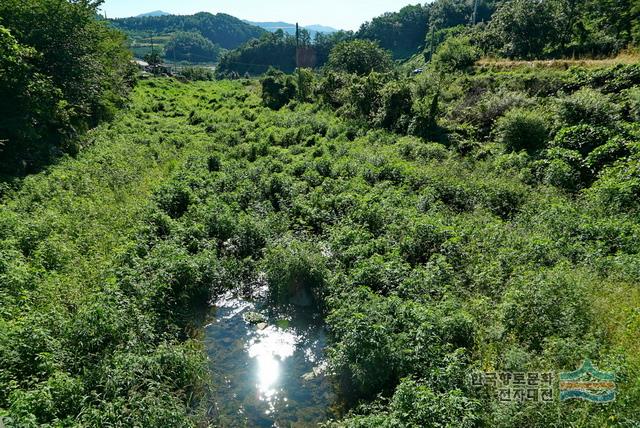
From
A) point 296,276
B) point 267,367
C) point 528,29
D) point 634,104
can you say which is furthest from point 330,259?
point 528,29

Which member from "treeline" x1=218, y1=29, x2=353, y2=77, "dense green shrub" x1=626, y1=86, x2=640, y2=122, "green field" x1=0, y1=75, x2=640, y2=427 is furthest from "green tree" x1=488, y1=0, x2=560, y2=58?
"treeline" x1=218, y1=29, x2=353, y2=77

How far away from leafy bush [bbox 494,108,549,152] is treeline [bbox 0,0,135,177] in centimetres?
2530

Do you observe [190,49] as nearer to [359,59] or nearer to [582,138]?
[359,59]

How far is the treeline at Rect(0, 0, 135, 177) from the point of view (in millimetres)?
18906

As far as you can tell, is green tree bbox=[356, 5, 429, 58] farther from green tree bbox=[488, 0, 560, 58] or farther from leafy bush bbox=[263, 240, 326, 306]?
leafy bush bbox=[263, 240, 326, 306]

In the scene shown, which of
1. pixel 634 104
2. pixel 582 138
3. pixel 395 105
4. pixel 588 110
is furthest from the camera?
pixel 395 105

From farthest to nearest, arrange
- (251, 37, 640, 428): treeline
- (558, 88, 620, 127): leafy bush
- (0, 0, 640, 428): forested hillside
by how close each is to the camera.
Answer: (558, 88, 620, 127): leafy bush
(251, 37, 640, 428): treeline
(0, 0, 640, 428): forested hillside

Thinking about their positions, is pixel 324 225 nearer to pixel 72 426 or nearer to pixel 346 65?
pixel 72 426

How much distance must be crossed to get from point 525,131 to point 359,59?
27417mm

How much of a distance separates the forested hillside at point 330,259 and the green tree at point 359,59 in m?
16.7

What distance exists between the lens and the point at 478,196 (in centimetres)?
1636

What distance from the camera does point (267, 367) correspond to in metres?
10.2

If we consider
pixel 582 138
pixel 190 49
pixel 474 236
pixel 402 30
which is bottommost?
pixel 474 236

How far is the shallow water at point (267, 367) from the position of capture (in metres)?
8.85
